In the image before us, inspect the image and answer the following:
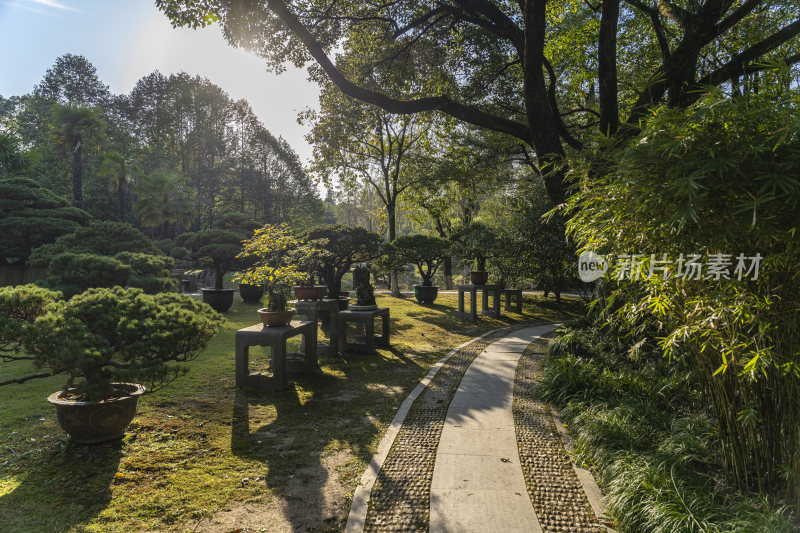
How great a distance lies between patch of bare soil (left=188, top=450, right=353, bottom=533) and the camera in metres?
2.39

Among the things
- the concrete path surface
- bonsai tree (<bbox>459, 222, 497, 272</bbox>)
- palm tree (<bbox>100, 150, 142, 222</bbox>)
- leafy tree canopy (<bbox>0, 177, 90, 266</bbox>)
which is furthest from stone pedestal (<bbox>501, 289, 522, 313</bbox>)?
palm tree (<bbox>100, 150, 142, 222</bbox>)

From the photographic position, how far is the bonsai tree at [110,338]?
9.47ft

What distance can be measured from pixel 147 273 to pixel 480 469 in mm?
8552

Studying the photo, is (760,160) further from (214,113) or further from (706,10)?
(214,113)

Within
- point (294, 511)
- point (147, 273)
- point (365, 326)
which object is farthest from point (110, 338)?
point (147, 273)

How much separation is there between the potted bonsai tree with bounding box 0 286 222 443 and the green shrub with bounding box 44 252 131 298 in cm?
470

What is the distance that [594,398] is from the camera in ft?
13.8

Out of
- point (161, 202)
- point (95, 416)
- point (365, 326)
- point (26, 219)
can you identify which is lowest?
→ point (95, 416)

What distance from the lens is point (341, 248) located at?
9.85 m

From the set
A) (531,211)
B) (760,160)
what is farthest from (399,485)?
(531,211)

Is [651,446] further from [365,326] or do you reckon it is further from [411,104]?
[411,104]

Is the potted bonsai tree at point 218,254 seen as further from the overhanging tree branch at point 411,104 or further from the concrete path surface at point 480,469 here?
the concrete path surface at point 480,469

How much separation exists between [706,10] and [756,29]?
580 cm

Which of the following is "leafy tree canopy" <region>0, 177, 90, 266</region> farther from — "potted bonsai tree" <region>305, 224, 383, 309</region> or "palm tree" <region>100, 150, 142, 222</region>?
"potted bonsai tree" <region>305, 224, 383, 309</region>
